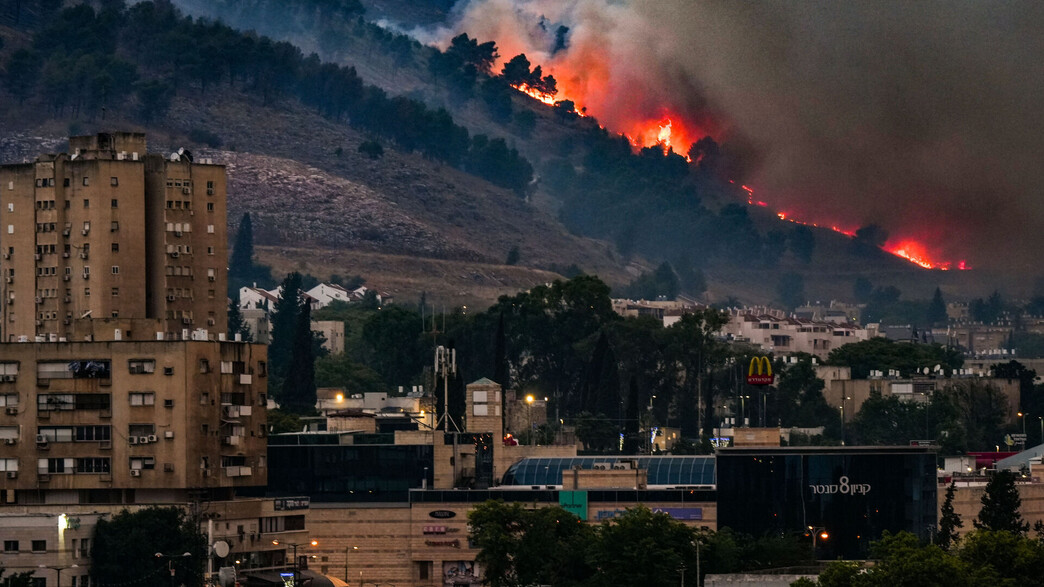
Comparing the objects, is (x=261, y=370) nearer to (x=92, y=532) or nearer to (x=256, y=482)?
(x=256, y=482)

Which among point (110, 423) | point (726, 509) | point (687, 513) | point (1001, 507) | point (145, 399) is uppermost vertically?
point (145, 399)

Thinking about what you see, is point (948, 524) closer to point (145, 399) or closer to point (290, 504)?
point (290, 504)

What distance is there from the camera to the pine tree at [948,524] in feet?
603

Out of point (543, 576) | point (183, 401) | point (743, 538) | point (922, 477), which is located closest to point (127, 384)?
point (183, 401)

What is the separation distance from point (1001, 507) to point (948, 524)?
242 inches

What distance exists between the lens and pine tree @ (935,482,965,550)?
18388 cm

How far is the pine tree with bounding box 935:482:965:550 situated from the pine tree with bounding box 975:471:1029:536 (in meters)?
1.62

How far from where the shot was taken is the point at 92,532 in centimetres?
16950

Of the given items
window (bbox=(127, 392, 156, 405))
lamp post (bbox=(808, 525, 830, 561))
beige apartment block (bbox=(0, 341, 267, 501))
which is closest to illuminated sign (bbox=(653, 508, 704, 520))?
lamp post (bbox=(808, 525, 830, 561))

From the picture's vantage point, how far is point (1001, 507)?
191000mm

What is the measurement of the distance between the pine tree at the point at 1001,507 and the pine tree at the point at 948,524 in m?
1.62

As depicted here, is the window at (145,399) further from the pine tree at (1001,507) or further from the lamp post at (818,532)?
the pine tree at (1001,507)

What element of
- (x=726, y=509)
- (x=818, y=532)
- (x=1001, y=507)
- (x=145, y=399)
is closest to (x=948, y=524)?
(x=1001, y=507)

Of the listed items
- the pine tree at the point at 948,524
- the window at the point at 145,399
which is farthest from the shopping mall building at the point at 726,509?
the window at the point at 145,399
